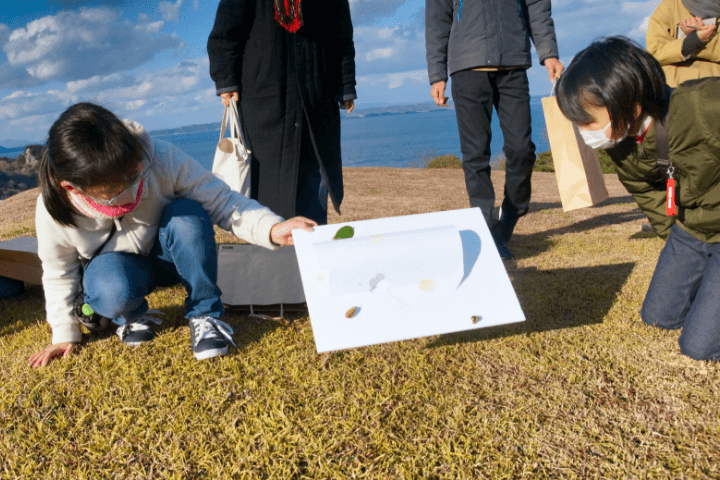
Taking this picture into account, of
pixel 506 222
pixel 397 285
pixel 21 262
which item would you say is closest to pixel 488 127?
pixel 506 222

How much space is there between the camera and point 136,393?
174 cm

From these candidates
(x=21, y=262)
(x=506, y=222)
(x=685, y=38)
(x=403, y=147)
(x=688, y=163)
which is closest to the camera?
(x=688, y=163)

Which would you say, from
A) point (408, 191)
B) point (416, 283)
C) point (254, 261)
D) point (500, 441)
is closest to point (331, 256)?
point (416, 283)

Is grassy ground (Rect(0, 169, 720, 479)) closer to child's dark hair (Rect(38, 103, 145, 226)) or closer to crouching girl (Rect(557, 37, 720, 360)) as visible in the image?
crouching girl (Rect(557, 37, 720, 360))

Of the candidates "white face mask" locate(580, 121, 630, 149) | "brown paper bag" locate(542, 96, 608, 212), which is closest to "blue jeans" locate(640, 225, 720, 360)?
"white face mask" locate(580, 121, 630, 149)

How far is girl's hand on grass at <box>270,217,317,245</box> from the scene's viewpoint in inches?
72.2

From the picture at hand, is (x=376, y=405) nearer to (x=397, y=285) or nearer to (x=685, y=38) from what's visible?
(x=397, y=285)

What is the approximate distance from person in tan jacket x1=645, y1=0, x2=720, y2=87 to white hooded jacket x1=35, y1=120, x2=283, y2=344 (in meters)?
2.41

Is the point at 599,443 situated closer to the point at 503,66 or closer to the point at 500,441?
the point at 500,441

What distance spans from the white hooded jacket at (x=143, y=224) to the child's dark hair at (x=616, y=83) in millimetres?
1177

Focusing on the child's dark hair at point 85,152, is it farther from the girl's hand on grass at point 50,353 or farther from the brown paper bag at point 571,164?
the brown paper bag at point 571,164

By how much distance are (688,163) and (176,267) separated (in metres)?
1.98

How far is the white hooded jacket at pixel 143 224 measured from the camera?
1926 mm

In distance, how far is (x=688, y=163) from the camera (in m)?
1.86
